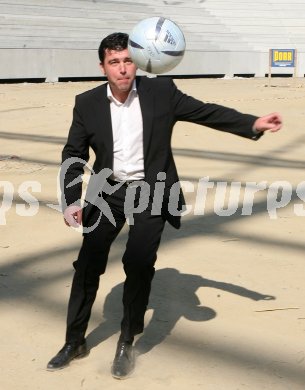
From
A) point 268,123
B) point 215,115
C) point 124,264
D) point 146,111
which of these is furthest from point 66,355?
point 268,123

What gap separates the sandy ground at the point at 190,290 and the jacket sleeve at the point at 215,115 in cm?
119

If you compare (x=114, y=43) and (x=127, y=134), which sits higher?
(x=114, y=43)

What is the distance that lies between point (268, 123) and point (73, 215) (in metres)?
1.09

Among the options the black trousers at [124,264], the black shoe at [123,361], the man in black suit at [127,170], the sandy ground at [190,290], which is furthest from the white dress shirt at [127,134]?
the sandy ground at [190,290]

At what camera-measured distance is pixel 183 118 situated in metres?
4.02

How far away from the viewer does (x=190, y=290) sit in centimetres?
520

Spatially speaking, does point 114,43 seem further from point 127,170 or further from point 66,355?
point 66,355

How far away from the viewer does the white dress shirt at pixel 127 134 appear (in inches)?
153

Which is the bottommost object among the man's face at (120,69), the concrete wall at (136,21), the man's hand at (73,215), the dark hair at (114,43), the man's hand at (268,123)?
the concrete wall at (136,21)

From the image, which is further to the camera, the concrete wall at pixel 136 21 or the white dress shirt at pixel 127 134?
the concrete wall at pixel 136 21

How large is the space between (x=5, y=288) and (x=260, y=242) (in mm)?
2199

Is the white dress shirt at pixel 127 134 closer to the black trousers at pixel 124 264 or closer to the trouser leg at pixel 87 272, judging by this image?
the black trousers at pixel 124 264

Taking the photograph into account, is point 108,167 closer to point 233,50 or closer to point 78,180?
point 78,180

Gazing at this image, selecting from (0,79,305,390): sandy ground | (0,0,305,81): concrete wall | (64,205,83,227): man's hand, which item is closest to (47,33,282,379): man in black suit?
(64,205,83,227): man's hand
